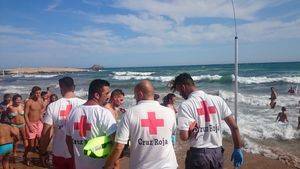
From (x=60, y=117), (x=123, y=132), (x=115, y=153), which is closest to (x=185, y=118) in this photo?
(x=123, y=132)

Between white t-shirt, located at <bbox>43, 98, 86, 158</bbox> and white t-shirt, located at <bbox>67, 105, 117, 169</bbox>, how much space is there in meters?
0.87

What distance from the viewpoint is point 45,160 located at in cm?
802

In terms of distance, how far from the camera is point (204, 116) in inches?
158

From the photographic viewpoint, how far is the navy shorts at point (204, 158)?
404 cm

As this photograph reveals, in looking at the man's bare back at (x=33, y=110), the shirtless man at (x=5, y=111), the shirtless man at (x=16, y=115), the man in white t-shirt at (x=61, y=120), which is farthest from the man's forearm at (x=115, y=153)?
the shirtless man at (x=5, y=111)

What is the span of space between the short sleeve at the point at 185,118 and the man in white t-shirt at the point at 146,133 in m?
0.32

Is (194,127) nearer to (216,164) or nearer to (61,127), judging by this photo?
(216,164)

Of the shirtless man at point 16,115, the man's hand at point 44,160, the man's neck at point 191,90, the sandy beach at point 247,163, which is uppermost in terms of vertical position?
the man's neck at point 191,90

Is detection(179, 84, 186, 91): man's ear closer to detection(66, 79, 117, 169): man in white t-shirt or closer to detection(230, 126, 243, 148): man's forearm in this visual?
detection(230, 126, 243, 148): man's forearm

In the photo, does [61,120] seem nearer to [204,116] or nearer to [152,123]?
[152,123]

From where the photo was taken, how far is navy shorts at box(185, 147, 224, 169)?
4.04 metres

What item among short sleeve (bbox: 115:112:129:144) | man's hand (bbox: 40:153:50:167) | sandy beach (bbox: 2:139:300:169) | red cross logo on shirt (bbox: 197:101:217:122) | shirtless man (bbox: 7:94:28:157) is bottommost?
sandy beach (bbox: 2:139:300:169)

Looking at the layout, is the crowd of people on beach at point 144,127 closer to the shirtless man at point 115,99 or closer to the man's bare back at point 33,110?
the shirtless man at point 115,99

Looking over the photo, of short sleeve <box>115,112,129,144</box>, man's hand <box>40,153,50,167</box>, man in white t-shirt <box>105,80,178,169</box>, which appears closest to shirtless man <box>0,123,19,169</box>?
man's hand <box>40,153,50,167</box>
